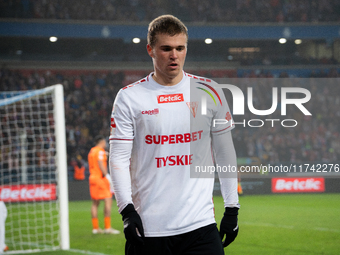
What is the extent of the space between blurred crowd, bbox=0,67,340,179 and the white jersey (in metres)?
15.7

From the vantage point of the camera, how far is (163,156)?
2.41 meters

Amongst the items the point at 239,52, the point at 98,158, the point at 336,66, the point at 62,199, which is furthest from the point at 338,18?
the point at 62,199

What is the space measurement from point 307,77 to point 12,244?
2041cm

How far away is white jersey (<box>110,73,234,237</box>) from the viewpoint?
2412 millimetres

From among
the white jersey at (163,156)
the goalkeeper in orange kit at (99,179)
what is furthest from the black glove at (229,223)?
the goalkeeper in orange kit at (99,179)

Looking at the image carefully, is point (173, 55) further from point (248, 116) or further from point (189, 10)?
point (189, 10)

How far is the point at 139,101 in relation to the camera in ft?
8.07

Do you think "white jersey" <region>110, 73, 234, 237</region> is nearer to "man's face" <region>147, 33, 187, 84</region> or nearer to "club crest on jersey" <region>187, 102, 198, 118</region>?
"club crest on jersey" <region>187, 102, 198, 118</region>

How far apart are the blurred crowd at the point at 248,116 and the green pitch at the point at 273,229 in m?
5.13

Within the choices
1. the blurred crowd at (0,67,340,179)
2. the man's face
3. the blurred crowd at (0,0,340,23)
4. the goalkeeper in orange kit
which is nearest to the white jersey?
the man's face

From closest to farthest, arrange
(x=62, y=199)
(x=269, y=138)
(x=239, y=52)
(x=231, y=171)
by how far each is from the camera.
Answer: (x=231, y=171) → (x=62, y=199) → (x=269, y=138) → (x=239, y=52)

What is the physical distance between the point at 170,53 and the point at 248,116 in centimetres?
2155

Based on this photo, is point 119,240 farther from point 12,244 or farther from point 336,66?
point 336,66

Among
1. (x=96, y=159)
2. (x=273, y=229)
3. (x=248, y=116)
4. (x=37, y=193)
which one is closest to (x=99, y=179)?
(x=96, y=159)
